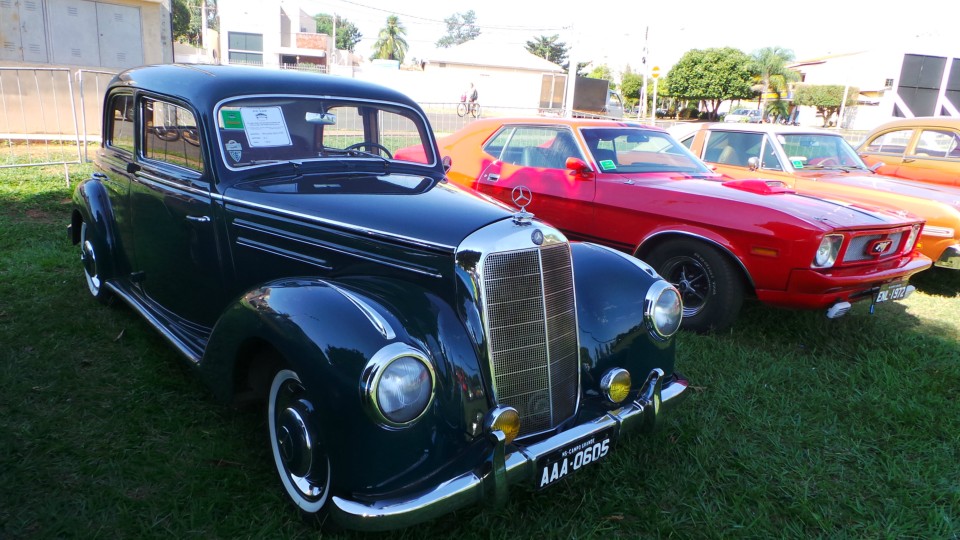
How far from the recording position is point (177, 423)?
314 cm

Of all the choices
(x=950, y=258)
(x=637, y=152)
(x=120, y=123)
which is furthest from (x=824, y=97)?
(x=120, y=123)

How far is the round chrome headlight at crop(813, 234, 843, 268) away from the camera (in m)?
4.08

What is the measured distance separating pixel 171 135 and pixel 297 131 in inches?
32.4

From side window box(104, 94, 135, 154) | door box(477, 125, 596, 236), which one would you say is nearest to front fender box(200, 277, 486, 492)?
side window box(104, 94, 135, 154)

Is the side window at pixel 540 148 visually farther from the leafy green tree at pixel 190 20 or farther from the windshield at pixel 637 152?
the leafy green tree at pixel 190 20

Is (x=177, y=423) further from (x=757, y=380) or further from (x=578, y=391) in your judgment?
(x=757, y=380)

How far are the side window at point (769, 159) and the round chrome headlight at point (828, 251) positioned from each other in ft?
8.62

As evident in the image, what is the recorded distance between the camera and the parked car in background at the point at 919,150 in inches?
300

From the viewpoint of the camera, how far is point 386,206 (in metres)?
2.81

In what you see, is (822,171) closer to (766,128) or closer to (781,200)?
(766,128)

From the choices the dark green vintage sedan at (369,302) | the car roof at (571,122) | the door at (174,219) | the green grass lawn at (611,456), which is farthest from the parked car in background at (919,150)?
the door at (174,219)

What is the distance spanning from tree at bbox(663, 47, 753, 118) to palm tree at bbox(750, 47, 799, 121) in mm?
3440

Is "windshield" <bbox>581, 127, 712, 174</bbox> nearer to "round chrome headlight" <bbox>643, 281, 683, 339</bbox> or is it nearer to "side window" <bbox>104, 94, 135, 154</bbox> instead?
"round chrome headlight" <bbox>643, 281, 683, 339</bbox>

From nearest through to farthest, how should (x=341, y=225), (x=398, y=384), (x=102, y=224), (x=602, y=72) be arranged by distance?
(x=398, y=384), (x=341, y=225), (x=102, y=224), (x=602, y=72)
